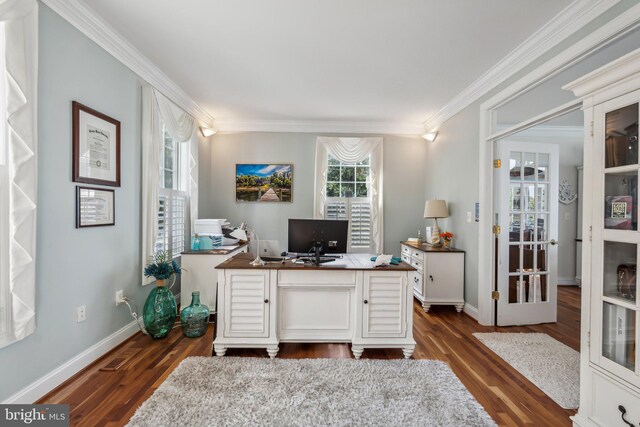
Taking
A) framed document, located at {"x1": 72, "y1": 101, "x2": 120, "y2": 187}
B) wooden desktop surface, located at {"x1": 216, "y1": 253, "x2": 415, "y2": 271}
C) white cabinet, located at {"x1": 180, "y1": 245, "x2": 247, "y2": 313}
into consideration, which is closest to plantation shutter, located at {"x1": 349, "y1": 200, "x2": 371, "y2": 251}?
wooden desktop surface, located at {"x1": 216, "y1": 253, "x2": 415, "y2": 271}

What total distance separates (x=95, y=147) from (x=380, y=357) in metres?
2.96

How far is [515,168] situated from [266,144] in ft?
11.7

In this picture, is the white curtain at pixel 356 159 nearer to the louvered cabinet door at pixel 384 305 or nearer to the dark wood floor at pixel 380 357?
the dark wood floor at pixel 380 357

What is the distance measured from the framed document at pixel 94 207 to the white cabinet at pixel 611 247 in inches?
134

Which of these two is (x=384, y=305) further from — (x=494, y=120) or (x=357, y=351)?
(x=494, y=120)

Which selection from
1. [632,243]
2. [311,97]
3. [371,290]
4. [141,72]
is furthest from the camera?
[311,97]

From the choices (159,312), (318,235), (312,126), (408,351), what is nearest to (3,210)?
(159,312)

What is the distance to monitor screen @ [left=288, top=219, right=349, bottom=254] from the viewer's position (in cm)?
286

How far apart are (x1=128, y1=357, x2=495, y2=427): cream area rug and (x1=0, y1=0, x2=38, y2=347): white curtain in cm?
98

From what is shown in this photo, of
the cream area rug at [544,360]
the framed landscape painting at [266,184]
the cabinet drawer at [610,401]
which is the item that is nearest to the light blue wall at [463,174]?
the cream area rug at [544,360]

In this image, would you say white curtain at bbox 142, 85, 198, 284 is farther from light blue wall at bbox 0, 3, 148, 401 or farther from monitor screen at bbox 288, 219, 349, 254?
monitor screen at bbox 288, 219, 349, 254

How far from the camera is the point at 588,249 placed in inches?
67.9

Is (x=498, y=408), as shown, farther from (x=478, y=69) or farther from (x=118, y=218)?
(x=118, y=218)

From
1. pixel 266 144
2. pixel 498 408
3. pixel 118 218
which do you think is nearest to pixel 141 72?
pixel 118 218
